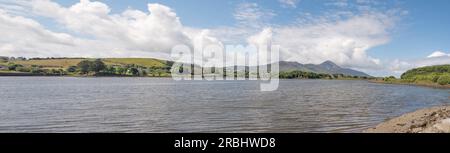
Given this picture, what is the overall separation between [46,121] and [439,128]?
25789 mm

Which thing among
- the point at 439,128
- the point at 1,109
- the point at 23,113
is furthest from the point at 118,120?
the point at 439,128

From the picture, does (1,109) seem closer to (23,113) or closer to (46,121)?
(23,113)
